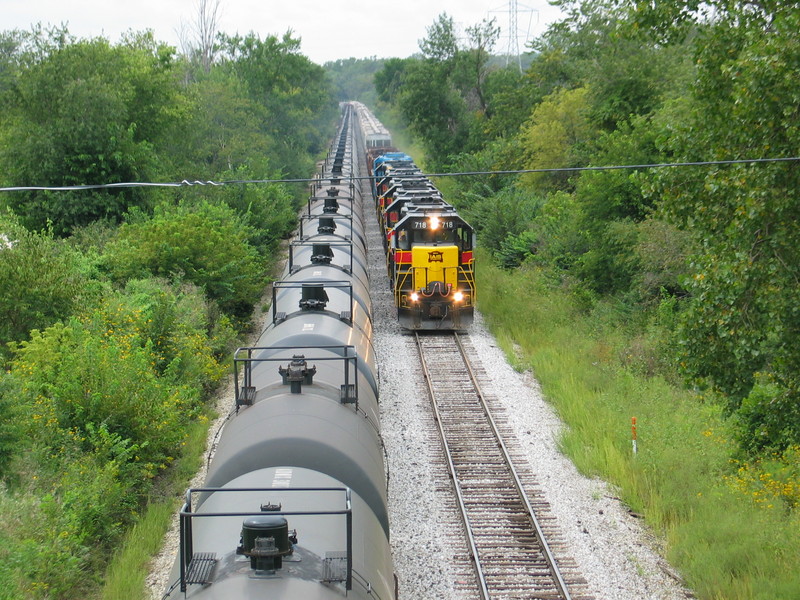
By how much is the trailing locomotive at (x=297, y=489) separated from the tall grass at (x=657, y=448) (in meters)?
4.77

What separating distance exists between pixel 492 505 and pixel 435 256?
9633 mm

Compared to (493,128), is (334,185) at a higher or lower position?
lower

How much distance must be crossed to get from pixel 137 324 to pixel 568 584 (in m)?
10.9

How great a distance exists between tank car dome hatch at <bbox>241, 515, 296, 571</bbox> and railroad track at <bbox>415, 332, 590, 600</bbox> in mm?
5244

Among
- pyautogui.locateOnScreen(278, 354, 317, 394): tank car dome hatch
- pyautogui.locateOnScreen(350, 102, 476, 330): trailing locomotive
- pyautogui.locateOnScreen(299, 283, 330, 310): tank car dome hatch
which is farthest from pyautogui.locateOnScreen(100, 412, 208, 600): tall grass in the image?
pyautogui.locateOnScreen(350, 102, 476, 330): trailing locomotive

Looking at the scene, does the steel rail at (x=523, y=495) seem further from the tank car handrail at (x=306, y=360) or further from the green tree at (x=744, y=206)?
the tank car handrail at (x=306, y=360)

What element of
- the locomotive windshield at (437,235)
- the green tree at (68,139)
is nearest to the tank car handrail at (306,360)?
the locomotive windshield at (437,235)

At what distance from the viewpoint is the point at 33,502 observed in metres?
9.80

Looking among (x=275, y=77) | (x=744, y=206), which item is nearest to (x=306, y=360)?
(x=744, y=206)

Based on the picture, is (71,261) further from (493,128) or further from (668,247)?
(493,128)

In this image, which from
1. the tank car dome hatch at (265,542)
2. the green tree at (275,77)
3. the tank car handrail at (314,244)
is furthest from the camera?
the green tree at (275,77)

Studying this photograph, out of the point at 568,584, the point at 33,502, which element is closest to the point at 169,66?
the point at 33,502

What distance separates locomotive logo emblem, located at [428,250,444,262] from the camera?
2095 cm

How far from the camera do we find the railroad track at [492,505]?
1044cm
